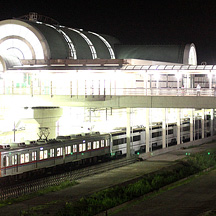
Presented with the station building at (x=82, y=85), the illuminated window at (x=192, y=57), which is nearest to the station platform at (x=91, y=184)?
the station building at (x=82, y=85)

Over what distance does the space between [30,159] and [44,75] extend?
17.2 m

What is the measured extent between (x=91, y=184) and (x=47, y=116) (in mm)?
18162

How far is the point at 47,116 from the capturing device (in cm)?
5053

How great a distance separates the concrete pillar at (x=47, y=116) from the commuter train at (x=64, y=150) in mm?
6953

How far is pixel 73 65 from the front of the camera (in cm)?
5609

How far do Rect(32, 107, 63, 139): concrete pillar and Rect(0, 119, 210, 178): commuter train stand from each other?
695cm

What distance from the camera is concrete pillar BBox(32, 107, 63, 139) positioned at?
49844 mm

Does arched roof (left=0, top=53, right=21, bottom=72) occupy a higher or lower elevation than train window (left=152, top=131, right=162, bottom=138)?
higher

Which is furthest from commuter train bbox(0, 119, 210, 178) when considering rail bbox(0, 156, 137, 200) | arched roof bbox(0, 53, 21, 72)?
arched roof bbox(0, 53, 21, 72)

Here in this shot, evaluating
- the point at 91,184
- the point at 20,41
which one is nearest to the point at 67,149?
the point at 91,184

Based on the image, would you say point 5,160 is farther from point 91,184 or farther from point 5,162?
point 91,184

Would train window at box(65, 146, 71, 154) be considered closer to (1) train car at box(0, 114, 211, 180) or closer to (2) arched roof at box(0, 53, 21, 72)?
(1) train car at box(0, 114, 211, 180)

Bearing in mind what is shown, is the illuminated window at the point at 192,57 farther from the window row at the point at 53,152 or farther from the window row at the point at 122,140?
the window row at the point at 53,152

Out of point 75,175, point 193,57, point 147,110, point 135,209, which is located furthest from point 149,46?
point 135,209
